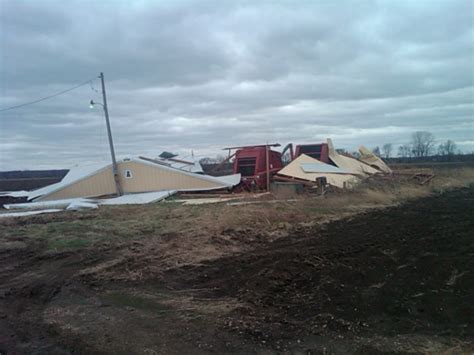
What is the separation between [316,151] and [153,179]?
1244cm

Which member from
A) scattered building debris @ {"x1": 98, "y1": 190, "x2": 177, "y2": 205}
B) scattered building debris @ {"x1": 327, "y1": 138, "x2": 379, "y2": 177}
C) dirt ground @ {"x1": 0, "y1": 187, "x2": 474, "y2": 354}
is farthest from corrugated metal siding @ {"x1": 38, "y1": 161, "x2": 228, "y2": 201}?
dirt ground @ {"x1": 0, "y1": 187, "x2": 474, "y2": 354}

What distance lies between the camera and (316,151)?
29906 millimetres

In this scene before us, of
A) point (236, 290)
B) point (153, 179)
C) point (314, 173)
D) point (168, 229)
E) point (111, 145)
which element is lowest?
point (236, 290)

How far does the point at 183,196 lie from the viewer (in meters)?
23.4

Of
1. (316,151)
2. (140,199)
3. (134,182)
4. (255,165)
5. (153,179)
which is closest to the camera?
(140,199)

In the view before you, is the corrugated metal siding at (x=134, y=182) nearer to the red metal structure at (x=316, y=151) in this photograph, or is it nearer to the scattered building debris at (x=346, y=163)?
the red metal structure at (x=316, y=151)

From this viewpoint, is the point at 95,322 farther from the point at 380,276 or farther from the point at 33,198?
the point at 33,198

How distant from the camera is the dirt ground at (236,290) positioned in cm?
438

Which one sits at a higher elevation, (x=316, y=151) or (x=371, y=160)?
(x=316, y=151)

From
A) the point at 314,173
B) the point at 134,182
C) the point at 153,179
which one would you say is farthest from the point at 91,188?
the point at 314,173

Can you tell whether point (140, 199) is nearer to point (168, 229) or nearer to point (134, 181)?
point (134, 181)

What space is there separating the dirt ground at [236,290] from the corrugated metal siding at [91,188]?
45.6ft

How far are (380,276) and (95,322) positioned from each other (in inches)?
184

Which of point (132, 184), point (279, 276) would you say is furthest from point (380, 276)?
point (132, 184)
